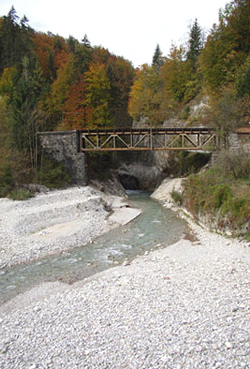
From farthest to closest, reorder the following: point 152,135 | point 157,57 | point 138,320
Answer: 1. point 157,57
2. point 152,135
3. point 138,320

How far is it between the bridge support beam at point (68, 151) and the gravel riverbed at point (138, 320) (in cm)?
2088

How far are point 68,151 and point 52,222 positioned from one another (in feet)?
46.6

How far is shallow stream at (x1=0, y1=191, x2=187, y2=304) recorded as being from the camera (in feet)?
37.7

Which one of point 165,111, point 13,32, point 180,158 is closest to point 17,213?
point 180,158

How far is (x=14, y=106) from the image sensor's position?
29.4 meters

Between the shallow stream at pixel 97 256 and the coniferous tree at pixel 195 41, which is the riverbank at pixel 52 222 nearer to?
the shallow stream at pixel 97 256

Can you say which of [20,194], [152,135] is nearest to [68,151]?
[20,194]

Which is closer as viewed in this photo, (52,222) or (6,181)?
(52,222)

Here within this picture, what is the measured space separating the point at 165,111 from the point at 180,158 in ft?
37.8

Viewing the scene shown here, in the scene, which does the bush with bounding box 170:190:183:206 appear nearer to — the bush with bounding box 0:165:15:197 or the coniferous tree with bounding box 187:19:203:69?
the bush with bounding box 0:165:15:197

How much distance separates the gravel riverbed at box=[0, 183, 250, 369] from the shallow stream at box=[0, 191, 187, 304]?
34.0 inches

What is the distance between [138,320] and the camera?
26.6 feet

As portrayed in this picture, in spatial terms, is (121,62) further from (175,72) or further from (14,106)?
(14,106)

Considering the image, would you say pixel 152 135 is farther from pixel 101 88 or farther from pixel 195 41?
pixel 195 41
